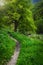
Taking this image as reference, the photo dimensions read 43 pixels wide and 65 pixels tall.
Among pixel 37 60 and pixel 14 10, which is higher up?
pixel 14 10

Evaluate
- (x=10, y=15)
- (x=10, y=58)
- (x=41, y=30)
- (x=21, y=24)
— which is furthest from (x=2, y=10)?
(x=10, y=58)

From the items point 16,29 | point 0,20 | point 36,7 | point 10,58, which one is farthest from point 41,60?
point 36,7

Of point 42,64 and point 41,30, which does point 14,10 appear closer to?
point 41,30

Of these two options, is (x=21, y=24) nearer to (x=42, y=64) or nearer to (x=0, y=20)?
(x=0, y=20)

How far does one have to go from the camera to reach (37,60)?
672 inches

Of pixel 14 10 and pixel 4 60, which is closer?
pixel 4 60

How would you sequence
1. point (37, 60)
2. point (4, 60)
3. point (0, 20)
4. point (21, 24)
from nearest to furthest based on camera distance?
point (4, 60)
point (37, 60)
point (0, 20)
point (21, 24)

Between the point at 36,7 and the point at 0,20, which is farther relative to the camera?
the point at 36,7

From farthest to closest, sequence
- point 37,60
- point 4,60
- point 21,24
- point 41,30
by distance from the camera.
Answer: point 41,30 → point 21,24 → point 37,60 → point 4,60

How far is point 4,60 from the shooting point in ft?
51.8

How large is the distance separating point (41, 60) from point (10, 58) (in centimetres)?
233

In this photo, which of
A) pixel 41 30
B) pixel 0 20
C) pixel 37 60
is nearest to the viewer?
pixel 37 60

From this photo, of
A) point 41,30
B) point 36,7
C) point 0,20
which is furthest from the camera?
point 36,7

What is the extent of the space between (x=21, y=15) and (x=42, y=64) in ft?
78.8
